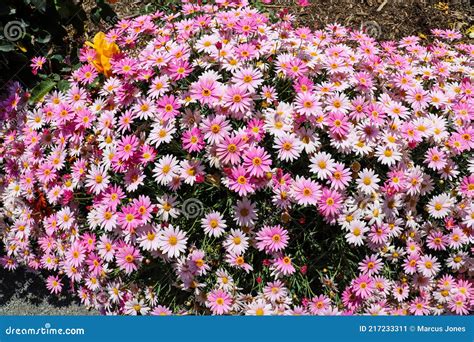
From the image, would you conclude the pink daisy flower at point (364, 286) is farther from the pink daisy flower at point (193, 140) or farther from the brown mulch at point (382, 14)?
the brown mulch at point (382, 14)

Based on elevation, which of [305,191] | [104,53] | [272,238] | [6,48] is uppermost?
[6,48]

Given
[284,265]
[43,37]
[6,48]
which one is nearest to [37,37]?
[43,37]

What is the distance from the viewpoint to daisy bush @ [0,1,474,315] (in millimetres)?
2596

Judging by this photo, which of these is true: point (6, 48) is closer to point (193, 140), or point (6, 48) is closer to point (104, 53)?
point (104, 53)

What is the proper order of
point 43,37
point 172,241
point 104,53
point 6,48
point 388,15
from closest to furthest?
1. point 172,241
2. point 104,53
3. point 6,48
4. point 43,37
5. point 388,15

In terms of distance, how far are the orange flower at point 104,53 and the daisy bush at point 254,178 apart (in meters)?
0.01

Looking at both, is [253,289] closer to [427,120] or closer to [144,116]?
[144,116]

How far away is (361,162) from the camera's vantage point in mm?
2783

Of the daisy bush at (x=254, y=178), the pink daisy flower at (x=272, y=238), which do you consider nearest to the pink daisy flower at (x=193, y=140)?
the daisy bush at (x=254, y=178)

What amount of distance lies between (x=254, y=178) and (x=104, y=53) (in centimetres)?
122

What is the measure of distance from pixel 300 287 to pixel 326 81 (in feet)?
3.92

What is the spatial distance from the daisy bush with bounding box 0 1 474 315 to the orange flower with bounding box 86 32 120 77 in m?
0.01

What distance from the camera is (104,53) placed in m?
3.00

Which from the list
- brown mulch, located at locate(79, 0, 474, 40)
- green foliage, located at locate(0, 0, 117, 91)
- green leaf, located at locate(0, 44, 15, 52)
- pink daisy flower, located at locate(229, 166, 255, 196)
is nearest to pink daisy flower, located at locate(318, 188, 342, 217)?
pink daisy flower, located at locate(229, 166, 255, 196)
